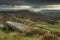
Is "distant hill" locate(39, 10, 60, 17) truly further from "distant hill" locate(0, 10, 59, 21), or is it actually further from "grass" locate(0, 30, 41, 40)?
"grass" locate(0, 30, 41, 40)

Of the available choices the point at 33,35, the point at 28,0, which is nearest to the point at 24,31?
the point at 33,35

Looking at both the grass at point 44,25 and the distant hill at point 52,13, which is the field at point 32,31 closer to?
the grass at point 44,25

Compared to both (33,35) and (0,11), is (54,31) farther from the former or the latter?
(0,11)

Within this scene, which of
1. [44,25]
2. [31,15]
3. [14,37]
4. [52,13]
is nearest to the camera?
[14,37]

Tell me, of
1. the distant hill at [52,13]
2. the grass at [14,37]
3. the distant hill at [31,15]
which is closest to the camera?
the grass at [14,37]

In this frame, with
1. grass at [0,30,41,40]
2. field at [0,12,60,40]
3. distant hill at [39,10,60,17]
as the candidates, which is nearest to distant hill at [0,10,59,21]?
field at [0,12,60,40]

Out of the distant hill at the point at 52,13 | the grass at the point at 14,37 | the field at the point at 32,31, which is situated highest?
the distant hill at the point at 52,13

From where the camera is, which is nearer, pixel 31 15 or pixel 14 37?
pixel 14 37

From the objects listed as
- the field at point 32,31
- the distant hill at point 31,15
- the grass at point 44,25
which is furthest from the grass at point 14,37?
the distant hill at point 31,15

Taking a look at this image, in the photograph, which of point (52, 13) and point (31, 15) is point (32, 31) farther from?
point (52, 13)

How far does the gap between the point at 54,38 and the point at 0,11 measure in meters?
1.46

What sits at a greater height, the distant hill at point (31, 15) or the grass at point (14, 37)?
the distant hill at point (31, 15)

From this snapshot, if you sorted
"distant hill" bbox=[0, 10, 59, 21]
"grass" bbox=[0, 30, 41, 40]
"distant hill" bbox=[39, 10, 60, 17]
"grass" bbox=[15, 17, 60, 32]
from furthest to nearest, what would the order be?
"distant hill" bbox=[39, 10, 60, 17] < "distant hill" bbox=[0, 10, 59, 21] < "grass" bbox=[15, 17, 60, 32] < "grass" bbox=[0, 30, 41, 40]

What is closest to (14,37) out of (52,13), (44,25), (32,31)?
(32,31)
